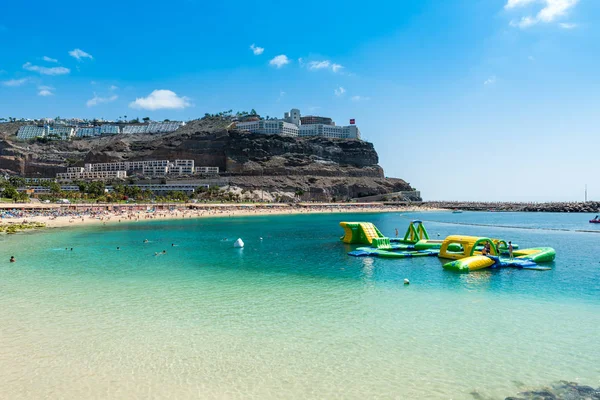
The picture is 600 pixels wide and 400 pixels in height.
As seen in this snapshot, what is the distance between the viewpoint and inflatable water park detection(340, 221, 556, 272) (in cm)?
2667

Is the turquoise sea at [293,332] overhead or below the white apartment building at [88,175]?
below

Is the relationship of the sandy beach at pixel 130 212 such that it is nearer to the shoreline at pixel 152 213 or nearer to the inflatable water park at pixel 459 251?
the shoreline at pixel 152 213

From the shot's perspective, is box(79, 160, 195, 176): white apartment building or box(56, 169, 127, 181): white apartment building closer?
box(56, 169, 127, 181): white apartment building

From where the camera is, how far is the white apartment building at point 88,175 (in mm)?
164375

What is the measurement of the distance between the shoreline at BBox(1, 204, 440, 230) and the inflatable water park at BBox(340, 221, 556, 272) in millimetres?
47496

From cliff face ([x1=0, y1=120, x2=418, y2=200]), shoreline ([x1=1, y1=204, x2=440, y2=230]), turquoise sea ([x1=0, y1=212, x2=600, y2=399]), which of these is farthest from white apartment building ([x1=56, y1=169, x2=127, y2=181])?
turquoise sea ([x1=0, y1=212, x2=600, y2=399])

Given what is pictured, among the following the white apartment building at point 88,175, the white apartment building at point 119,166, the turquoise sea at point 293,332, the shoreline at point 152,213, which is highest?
the white apartment building at point 119,166

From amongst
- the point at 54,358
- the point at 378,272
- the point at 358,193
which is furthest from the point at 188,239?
the point at 358,193

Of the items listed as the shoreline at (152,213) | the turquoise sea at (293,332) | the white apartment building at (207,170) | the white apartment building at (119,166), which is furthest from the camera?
the white apartment building at (119,166)

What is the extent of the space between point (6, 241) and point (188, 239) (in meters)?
17.6

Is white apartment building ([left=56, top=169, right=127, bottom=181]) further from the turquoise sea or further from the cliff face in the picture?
the turquoise sea

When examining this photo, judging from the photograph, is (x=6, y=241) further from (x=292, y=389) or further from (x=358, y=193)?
(x=358, y=193)

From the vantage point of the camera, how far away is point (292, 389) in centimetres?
977

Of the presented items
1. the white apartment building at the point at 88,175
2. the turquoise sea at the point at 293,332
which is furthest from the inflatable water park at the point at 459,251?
the white apartment building at the point at 88,175
